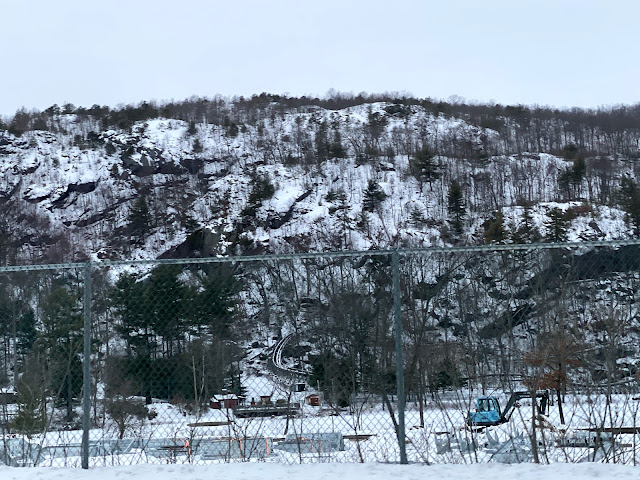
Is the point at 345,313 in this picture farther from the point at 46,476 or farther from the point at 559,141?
the point at 559,141

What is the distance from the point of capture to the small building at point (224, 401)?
487cm

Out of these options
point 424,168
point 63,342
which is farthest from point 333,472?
point 424,168

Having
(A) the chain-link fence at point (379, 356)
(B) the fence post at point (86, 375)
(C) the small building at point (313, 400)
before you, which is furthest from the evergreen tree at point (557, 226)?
(B) the fence post at point (86, 375)

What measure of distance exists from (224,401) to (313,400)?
66 cm

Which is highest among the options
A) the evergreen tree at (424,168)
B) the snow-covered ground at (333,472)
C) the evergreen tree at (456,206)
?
the evergreen tree at (424,168)

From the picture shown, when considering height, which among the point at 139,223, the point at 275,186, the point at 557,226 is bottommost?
the point at 557,226

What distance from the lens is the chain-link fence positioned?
15.9 feet

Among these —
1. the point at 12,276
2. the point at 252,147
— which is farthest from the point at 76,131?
the point at 12,276

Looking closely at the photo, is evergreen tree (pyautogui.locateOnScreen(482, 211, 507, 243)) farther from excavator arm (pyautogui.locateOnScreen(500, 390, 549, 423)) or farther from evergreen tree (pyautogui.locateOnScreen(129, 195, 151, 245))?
excavator arm (pyautogui.locateOnScreen(500, 390, 549, 423))

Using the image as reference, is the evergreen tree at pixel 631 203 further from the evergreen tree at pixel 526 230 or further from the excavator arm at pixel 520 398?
the excavator arm at pixel 520 398

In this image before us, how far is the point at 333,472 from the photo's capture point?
471cm

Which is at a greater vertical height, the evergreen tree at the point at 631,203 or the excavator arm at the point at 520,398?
the evergreen tree at the point at 631,203

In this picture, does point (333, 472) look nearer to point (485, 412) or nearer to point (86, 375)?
point (485, 412)

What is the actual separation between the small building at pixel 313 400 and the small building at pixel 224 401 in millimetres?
518
